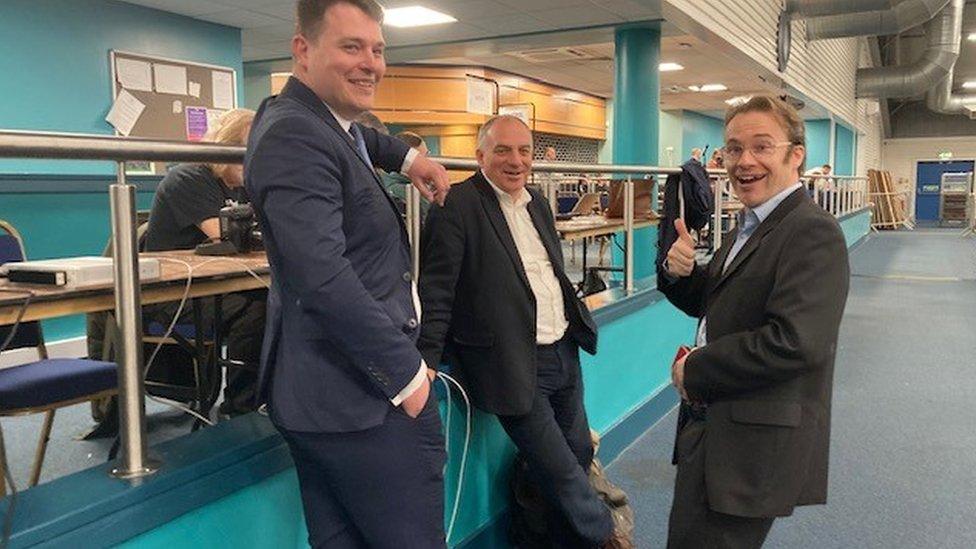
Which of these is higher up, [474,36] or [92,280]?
Answer: [474,36]

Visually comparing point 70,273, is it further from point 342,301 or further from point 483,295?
point 483,295

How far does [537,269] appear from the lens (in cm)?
234

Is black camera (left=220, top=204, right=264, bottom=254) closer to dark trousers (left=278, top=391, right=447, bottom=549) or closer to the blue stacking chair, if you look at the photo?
the blue stacking chair

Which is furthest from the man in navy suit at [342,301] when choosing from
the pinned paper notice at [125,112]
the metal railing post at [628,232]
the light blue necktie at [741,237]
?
the pinned paper notice at [125,112]

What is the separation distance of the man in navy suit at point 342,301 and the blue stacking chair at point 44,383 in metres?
→ 1.21

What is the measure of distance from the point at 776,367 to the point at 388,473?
0.80 metres

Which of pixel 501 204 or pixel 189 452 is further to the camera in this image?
pixel 501 204

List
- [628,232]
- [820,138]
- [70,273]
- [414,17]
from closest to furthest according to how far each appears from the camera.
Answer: [70,273], [628,232], [414,17], [820,138]

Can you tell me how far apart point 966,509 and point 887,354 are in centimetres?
271

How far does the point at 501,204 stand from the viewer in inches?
90.2

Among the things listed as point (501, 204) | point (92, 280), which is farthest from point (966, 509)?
point (92, 280)

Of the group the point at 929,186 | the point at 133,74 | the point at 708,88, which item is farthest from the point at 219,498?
the point at 929,186

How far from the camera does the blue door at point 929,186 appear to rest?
77.3ft

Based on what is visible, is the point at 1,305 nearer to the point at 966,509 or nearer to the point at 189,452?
the point at 189,452
